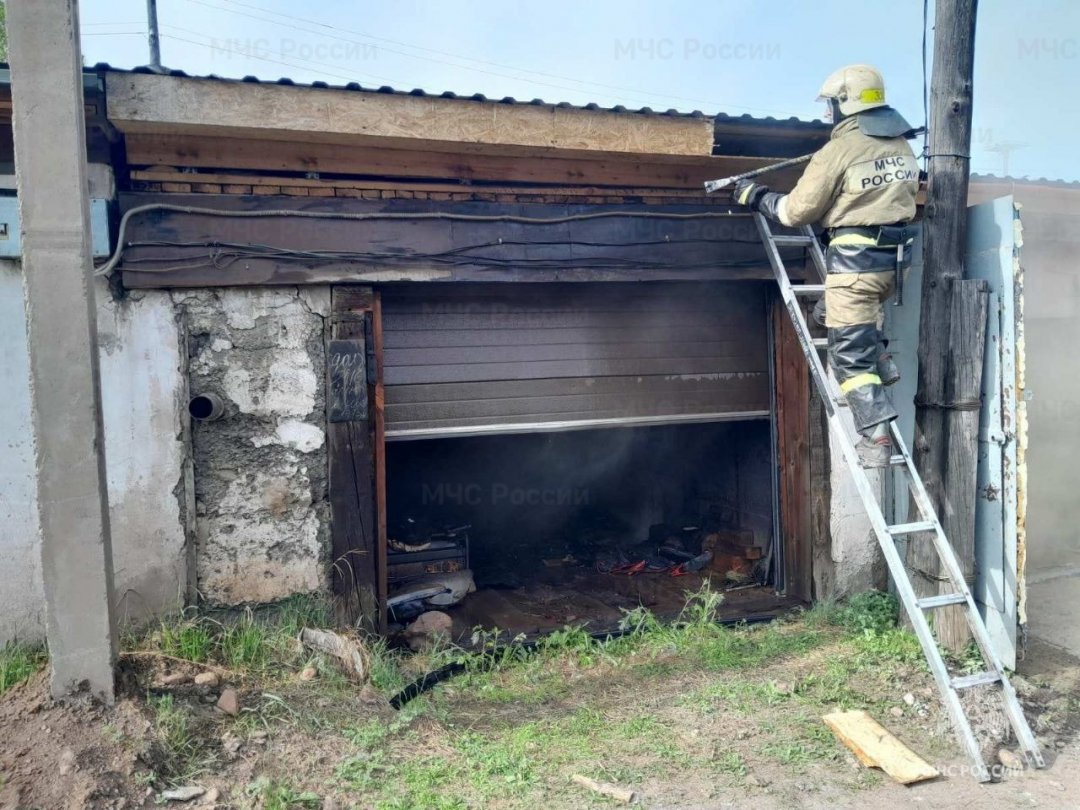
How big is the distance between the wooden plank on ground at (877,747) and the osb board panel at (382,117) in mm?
3657

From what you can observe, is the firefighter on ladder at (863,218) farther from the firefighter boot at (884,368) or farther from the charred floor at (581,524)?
the charred floor at (581,524)

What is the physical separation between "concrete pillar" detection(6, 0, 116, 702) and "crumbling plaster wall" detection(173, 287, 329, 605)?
3.78ft

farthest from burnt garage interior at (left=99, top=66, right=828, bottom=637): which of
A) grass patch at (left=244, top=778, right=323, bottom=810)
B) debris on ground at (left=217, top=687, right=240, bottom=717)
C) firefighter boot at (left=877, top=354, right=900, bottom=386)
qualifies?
grass patch at (left=244, top=778, right=323, bottom=810)

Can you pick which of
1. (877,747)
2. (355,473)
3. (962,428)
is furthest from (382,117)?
(877,747)

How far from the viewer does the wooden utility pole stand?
4789 mm

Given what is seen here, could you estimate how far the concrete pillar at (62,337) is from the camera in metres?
3.62

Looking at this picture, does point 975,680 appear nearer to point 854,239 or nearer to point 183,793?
point 854,239

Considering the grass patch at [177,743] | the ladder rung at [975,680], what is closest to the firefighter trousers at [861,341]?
the ladder rung at [975,680]

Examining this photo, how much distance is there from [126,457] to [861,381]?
431 cm

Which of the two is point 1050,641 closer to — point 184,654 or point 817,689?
point 817,689

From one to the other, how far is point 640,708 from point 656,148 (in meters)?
3.57

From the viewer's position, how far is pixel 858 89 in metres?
4.47

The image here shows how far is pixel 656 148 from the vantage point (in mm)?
5414

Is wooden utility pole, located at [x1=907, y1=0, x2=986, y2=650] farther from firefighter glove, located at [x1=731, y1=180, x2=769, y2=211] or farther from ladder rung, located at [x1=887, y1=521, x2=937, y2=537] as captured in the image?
firefighter glove, located at [x1=731, y1=180, x2=769, y2=211]
